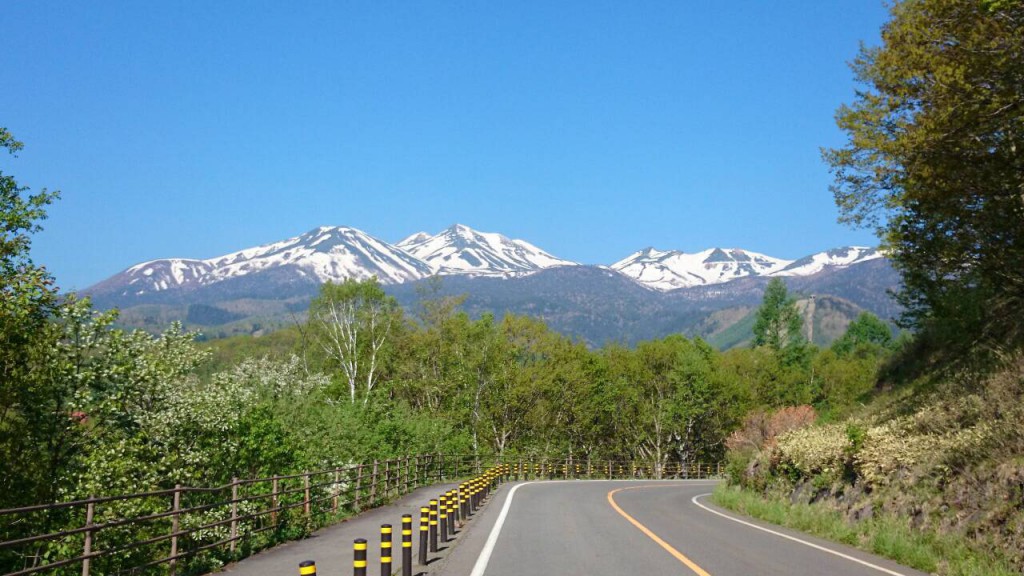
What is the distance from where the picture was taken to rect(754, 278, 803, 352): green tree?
118 m

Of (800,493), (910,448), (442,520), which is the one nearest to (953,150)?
(910,448)

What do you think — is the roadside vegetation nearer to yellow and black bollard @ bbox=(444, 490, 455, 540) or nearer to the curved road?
the curved road

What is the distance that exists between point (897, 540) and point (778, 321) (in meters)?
111

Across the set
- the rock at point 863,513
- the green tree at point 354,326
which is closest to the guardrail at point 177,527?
the rock at point 863,513

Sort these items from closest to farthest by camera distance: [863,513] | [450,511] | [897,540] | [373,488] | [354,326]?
[897,540] → [450,511] → [863,513] → [373,488] → [354,326]

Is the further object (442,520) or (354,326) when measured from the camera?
(354,326)

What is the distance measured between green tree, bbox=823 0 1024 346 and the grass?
7.49 metres

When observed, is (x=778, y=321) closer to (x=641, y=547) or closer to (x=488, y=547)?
(x=641, y=547)

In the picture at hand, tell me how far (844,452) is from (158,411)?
16996mm

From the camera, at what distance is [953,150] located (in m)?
17.2

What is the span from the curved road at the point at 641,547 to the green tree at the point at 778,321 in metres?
102

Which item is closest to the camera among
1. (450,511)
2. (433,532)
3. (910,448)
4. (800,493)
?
(433,532)

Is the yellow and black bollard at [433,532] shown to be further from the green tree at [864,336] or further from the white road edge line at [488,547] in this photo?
the green tree at [864,336]

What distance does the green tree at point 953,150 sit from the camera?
607 inches
